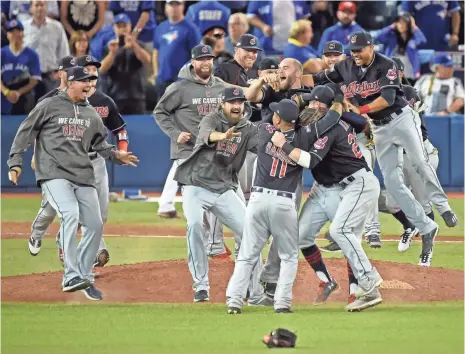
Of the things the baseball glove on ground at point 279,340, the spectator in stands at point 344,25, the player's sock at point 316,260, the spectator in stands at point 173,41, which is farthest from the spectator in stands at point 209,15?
the baseball glove on ground at point 279,340

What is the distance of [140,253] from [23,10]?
7.61 meters

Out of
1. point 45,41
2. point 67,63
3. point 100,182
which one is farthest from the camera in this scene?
point 45,41

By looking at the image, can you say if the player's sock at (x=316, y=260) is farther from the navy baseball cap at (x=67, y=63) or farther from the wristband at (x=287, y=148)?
the navy baseball cap at (x=67, y=63)

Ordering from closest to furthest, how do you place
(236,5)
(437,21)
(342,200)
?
(342,200) → (236,5) → (437,21)

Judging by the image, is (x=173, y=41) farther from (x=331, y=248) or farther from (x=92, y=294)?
(x=92, y=294)

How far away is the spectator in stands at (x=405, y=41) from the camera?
1998 centimetres

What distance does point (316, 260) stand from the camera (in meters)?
10.4

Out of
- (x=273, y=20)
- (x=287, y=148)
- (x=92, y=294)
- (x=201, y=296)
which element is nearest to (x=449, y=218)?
(x=201, y=296)

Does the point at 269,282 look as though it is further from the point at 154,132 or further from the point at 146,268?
the point at 154,132

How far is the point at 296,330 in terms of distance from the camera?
29.5 ft

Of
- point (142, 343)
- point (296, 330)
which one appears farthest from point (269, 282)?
point (142, 343)

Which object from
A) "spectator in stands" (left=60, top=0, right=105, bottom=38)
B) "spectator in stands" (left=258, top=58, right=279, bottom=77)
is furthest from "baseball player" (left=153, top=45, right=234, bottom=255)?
"spectator in stands" (left=60, top=0, right=105, bottom=38)

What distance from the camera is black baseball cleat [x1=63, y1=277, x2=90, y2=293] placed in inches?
417

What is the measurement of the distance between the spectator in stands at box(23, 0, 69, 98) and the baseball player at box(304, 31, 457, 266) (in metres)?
8.31
